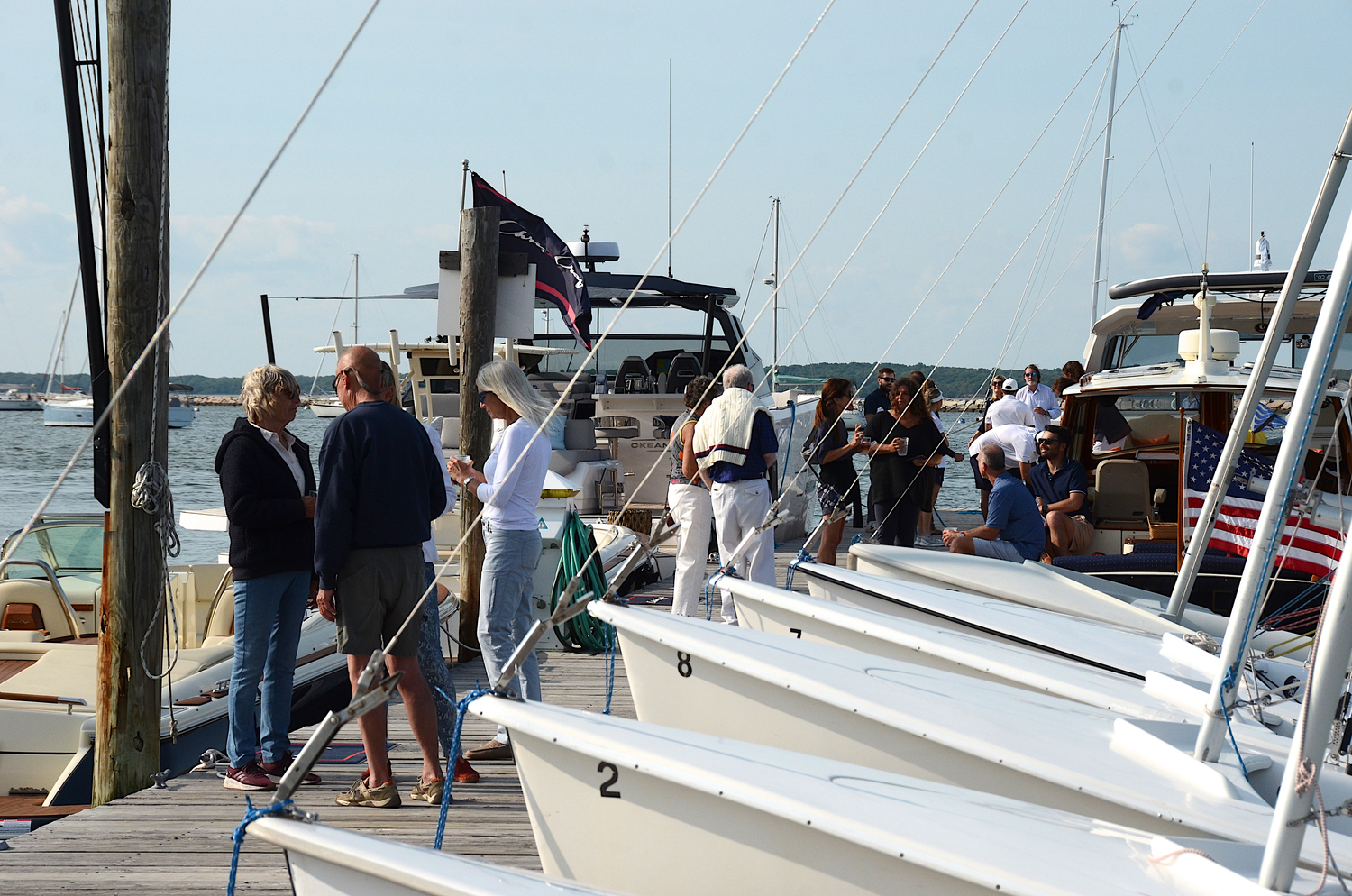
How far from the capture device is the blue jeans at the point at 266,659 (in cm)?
480

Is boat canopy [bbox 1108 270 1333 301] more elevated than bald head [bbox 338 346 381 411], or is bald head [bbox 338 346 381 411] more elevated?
boat canopy [bbox 1108 270 1333 301]

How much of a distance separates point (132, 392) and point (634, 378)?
31.9ft

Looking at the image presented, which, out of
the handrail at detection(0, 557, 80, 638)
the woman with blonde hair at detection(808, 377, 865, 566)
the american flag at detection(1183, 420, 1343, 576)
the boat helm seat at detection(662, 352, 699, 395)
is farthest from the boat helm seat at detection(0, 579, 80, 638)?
the boat helm seat at detection(662, 352, 699, 395)

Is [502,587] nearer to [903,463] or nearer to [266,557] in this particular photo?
[266,557]

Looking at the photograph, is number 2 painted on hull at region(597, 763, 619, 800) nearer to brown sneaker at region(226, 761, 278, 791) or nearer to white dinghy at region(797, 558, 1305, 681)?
brown sneaker at region(226, 761, 278, 791)

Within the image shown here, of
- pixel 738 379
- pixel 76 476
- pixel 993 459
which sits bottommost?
pixel 76 476

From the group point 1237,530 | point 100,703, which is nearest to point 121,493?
point 100,703

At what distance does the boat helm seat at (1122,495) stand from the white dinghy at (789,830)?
5.99 m

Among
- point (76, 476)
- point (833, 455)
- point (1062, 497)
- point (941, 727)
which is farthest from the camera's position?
point (76, 476)

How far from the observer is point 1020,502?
7.46 metres

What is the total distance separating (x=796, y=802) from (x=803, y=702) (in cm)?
117

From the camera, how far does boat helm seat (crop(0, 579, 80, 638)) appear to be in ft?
25.5

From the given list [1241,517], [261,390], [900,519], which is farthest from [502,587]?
[900,519]

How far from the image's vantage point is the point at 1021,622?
562cm
